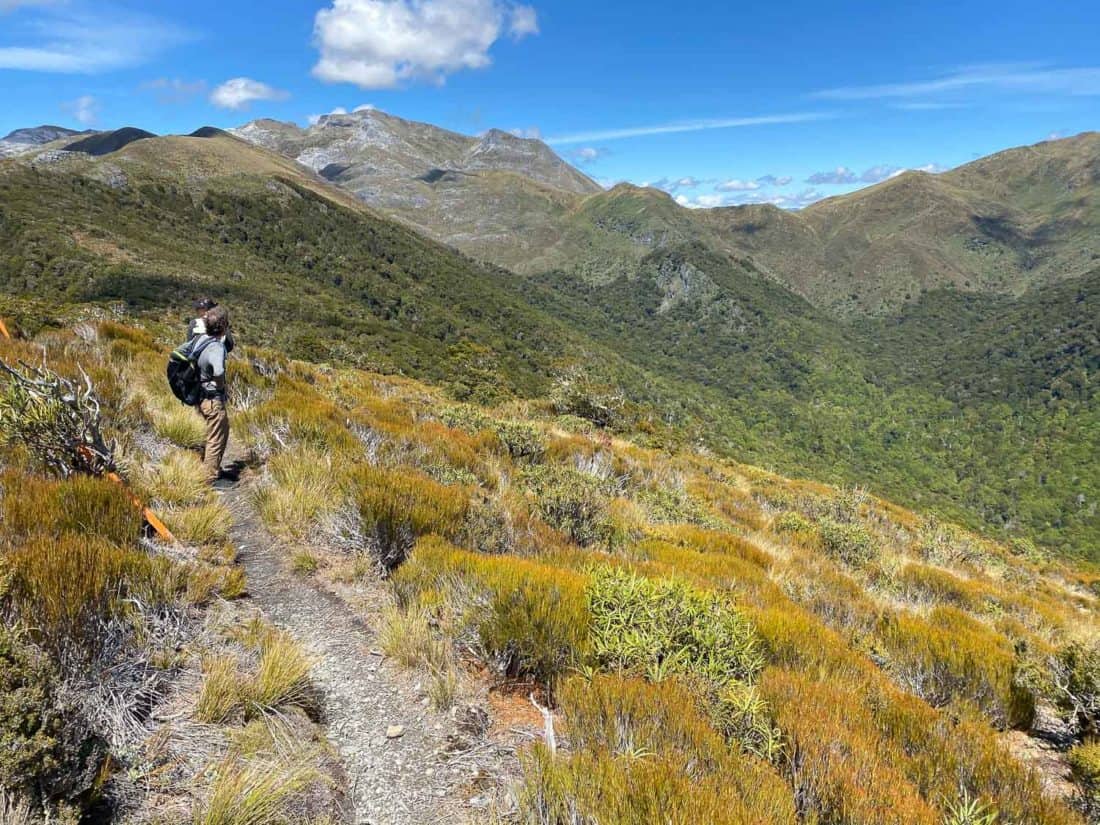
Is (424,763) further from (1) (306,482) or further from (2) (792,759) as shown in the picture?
(1) (306,482)

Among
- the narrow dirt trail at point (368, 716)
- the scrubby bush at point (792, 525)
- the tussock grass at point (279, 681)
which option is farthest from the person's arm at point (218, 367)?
the scrubby bush at point (792, 525)

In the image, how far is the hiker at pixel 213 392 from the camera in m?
5.75

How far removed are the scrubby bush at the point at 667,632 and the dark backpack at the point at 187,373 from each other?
523 centimetres

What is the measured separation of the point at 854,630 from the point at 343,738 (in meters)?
4.11

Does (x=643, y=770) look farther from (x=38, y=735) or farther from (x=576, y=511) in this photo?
(x=576, y=511)

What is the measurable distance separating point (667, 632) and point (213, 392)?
5431 millimetres

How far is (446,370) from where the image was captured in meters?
81.2

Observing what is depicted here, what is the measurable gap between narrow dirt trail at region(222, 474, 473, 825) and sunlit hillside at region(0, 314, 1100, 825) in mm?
71

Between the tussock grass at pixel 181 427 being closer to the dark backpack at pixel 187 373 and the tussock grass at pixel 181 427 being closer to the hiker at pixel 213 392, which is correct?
the hiker at pixel 213 392

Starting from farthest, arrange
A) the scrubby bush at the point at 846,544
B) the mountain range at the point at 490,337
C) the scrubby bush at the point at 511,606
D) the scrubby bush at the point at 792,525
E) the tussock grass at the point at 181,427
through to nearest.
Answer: the mountain range at the point at 490,337, the scrubby bush at the point at 792,525, the scrubby bush at the point at 846,544, the tussock grass at the point at 181,427, the scrubby bush at the point at 511,606

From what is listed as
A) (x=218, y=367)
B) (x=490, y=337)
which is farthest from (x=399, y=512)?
(x=490, y=337)

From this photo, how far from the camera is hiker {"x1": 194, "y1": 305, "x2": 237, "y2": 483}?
18.9 ft

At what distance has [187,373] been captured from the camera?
19.5 feet

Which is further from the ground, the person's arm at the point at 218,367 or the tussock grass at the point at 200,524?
the person's arm at the point at 218,367
